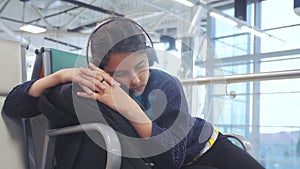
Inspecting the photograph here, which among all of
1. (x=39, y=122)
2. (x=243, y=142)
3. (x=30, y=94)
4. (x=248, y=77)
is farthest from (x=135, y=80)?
(x=248, y=77)

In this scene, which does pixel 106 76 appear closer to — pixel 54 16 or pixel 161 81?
pixel 161 81

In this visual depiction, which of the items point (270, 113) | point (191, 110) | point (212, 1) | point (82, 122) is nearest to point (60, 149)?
point (82, 122)

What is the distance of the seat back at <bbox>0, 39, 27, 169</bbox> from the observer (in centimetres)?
130

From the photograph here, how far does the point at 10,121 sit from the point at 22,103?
0.20 m

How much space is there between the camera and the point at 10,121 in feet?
4.34

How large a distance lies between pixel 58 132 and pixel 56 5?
7519mm

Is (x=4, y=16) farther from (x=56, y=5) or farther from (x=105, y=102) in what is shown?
(x=105, y=102)

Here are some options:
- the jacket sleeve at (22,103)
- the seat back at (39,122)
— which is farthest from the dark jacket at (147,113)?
the seat back at (39,122)

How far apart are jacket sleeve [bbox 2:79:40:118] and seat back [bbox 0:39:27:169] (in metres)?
0.10

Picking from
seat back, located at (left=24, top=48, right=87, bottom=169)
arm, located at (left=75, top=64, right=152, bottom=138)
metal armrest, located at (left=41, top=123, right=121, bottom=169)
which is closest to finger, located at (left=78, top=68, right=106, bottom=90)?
arm, located at (left=75, top=64, right=152, bottom=138)

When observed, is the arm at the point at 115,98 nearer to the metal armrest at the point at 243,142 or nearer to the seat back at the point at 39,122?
the seat back at the point at 39,122

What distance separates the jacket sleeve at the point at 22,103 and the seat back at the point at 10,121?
0.10 metres

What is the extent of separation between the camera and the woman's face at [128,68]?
1000mm

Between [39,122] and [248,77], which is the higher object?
[248,77]
